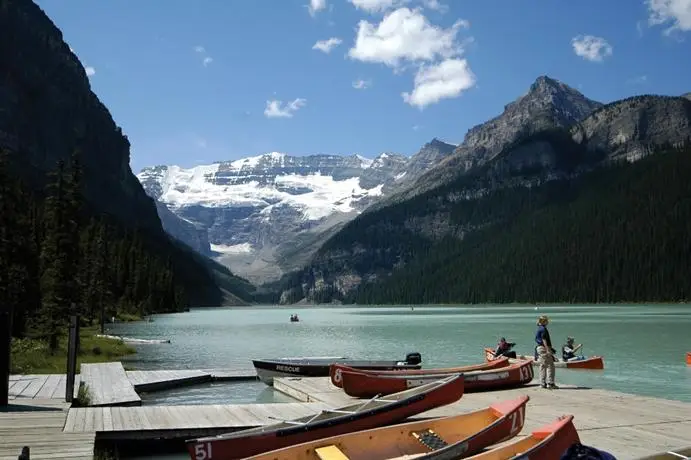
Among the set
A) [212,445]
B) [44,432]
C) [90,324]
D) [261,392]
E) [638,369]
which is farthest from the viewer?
[90,324]

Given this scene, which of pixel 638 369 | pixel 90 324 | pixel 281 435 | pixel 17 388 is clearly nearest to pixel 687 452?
pixel 281 435

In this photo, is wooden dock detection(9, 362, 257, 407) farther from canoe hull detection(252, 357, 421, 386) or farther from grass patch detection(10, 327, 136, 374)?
grass patch detection(10, 327, 136, 374)

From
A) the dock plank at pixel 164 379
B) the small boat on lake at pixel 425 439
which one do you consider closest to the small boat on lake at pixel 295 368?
the dock plank at pixel 164 379

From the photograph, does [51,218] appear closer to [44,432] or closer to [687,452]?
[44,432]

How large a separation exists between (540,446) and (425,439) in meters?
3.05

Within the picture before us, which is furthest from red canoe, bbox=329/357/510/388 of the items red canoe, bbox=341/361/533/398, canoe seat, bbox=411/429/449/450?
canoe seat, bbox=411/429/449/450

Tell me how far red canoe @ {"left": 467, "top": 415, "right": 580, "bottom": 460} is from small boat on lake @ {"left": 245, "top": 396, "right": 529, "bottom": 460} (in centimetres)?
109

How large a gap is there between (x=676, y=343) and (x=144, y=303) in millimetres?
118396

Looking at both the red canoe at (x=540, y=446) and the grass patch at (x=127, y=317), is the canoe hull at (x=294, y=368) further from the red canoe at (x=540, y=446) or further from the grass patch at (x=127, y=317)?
the grass patch at (x=127, y=317)

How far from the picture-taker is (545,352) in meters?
25.4

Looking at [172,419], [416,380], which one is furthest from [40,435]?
[416,380]

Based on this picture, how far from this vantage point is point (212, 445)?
45.6 feet

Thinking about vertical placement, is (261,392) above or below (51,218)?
below

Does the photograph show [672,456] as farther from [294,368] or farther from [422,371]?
[294,368]
